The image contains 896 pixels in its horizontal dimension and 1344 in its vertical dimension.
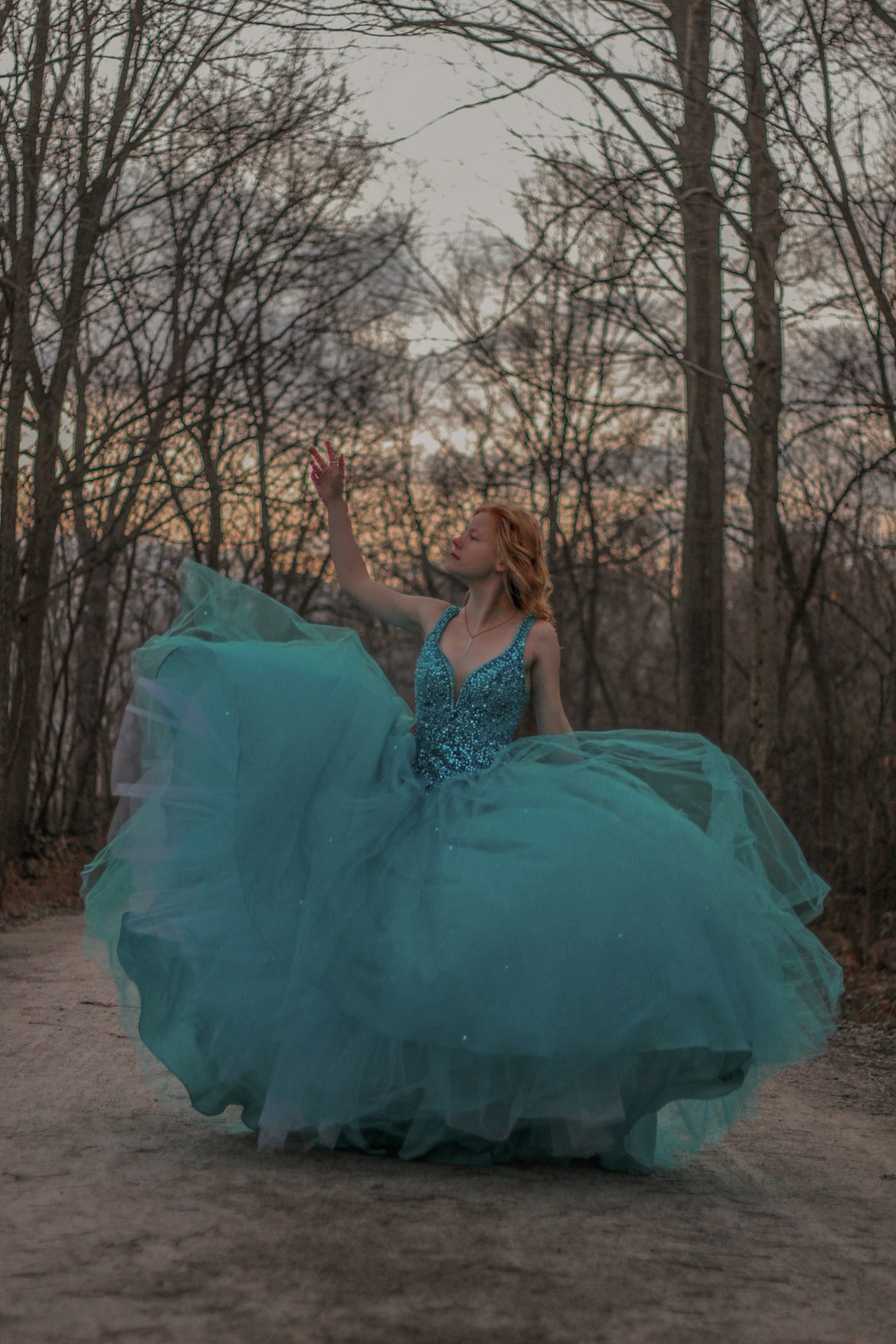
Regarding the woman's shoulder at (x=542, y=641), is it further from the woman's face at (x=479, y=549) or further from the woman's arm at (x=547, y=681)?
the woman's face at (x=479, y=549)

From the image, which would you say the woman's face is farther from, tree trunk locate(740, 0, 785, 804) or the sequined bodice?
tree trunk locate(740, 0, 785, 804)

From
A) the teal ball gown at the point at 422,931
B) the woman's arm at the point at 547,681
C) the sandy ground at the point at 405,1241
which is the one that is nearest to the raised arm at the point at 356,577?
the woman's arm at the point at 547,681

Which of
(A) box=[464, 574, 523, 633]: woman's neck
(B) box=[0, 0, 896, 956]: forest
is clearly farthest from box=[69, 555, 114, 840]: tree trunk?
(A) box=[464, 574, 523, 633]: woman's neck

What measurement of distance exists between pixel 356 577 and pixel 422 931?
1.75 meters

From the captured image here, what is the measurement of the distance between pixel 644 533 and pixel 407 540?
13.3 ft

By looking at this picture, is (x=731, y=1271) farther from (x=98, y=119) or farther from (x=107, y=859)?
(x=98, y=119)

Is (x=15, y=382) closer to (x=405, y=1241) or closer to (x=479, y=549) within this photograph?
(x=479, y=549)

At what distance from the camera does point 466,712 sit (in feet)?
16.6

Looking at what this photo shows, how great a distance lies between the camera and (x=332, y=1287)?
3.11m

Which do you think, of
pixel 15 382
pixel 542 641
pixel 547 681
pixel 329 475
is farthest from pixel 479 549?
pixel 15 382

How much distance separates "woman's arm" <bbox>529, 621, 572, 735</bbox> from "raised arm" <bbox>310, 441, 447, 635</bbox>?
47cm

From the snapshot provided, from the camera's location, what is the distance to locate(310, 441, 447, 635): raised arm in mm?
5527

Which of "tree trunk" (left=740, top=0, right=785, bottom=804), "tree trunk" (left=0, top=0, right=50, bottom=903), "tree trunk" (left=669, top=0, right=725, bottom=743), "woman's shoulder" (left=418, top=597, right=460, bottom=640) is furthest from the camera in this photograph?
"tree trunk" (left=669, top=0, right=725, bottom=743)

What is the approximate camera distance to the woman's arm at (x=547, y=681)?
5.17 m
